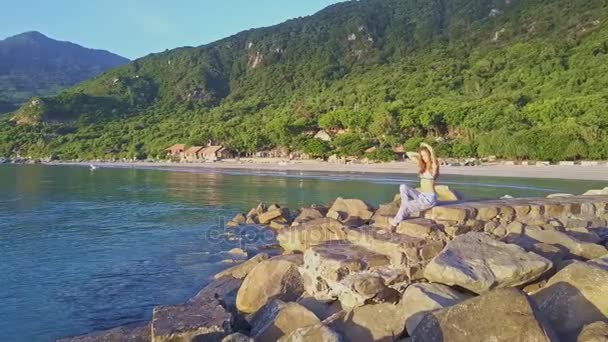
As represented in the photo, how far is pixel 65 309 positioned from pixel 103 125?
15287 cm

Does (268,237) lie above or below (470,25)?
below

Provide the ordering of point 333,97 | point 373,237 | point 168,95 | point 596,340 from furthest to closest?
point 168,95 < point 333,97 < point 373,237 < point 596,340

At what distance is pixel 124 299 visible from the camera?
11570mm

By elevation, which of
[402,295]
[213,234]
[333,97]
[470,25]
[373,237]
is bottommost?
[213,234]

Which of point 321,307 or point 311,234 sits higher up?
point 311,234

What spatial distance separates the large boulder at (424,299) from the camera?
608 cm

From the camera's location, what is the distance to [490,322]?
5.22 meters

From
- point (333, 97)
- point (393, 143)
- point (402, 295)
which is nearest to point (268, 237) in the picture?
point (402, 295)

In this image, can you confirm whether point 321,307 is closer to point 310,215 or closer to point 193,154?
point 310,215

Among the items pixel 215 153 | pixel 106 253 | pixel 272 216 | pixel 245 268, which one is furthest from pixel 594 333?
pixel 215 153

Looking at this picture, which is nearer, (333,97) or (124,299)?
(124,299)

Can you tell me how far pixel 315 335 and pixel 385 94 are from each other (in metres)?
112

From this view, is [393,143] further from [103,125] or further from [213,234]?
[103,125]

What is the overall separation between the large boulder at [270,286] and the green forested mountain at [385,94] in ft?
182
